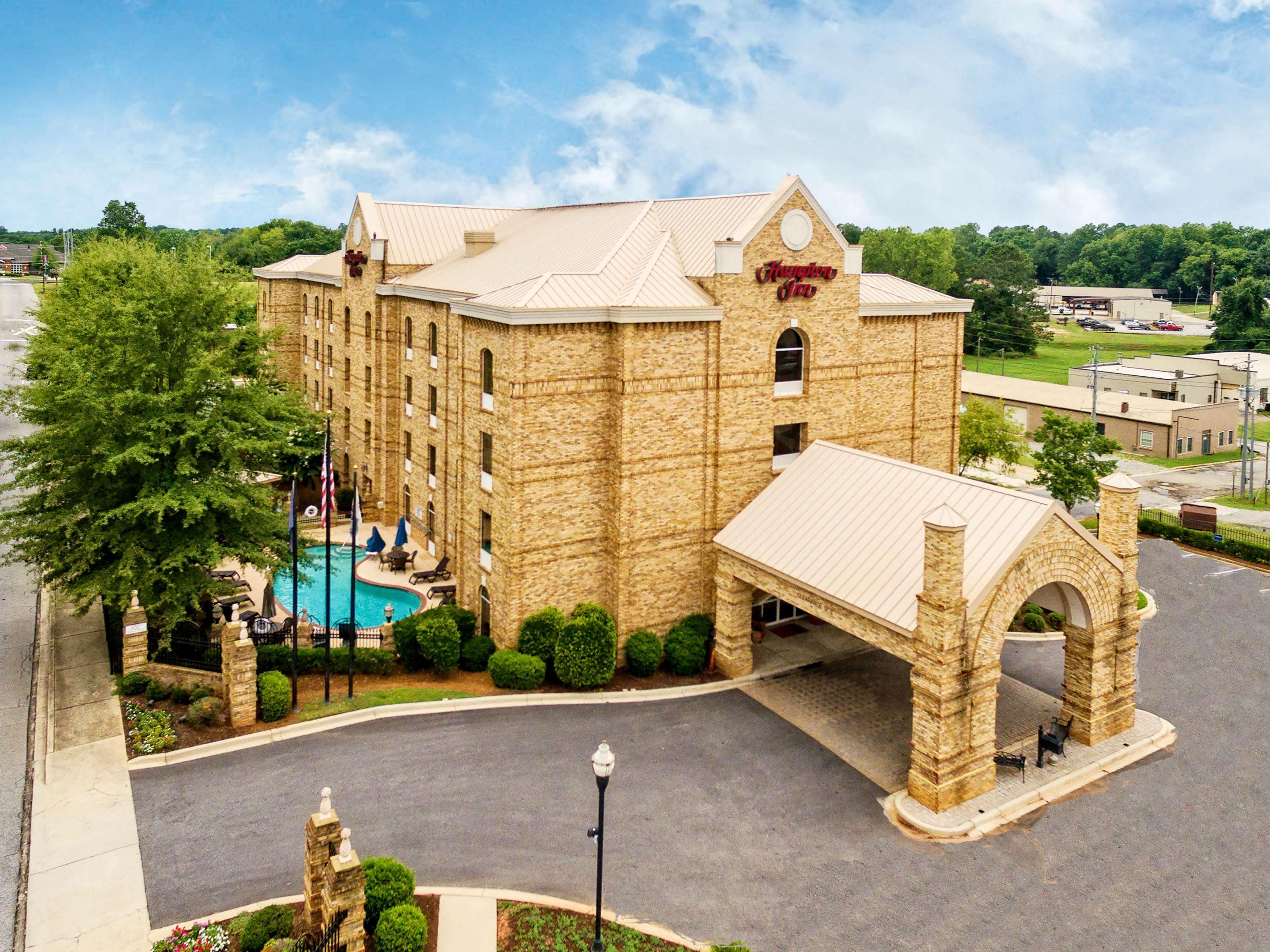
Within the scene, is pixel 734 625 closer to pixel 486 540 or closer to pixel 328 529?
pixel 486 540

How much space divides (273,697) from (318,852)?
8395 mm

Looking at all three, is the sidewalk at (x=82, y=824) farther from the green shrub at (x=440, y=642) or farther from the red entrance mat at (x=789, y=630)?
the red entrance mat at (x=789, y=630)

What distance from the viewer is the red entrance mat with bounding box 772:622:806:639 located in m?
28.7

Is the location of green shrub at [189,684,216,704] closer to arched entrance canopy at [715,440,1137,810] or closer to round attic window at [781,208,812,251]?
arched entrance canopy at [715,440,1137,810]

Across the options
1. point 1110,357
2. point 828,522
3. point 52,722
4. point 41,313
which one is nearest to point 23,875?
point 52,722

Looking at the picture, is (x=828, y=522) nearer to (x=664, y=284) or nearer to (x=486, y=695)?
(x=664, y=284)

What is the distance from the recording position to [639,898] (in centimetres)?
1630

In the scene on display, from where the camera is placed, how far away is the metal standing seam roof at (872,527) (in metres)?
19.8

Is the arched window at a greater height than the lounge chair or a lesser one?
greater

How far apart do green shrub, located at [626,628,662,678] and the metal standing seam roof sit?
11.1ft

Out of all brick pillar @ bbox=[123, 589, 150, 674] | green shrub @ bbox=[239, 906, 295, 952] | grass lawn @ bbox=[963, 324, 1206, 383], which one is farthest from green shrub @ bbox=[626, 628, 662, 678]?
grass lawn @ bbox=[963, 324, 1206, 383]

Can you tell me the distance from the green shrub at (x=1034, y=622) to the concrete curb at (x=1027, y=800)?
288 inches

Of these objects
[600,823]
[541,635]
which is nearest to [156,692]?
[541,635]

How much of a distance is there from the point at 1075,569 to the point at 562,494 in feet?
43.4
